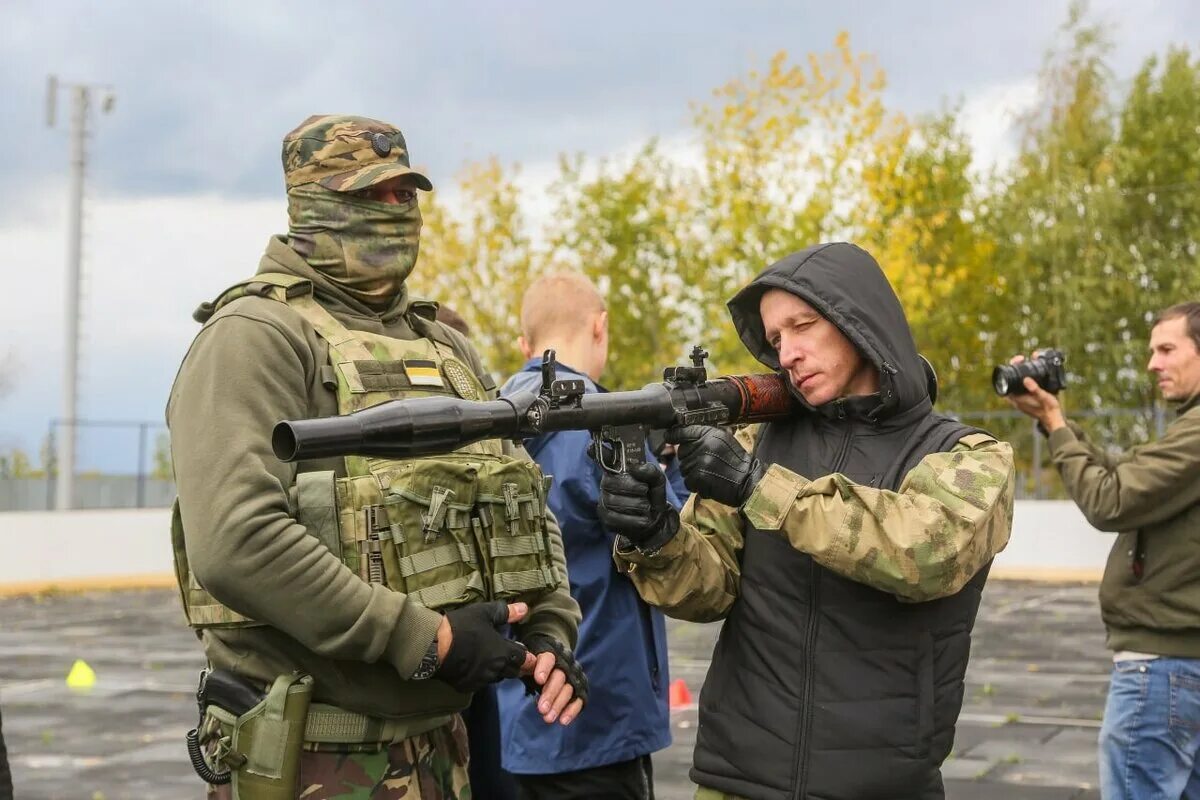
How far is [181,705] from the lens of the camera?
9.89 meters

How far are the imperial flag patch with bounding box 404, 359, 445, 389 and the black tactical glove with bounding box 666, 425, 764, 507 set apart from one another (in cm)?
60

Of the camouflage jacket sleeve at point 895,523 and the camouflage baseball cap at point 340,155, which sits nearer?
the camouflage jacket sleeve at point 895,523

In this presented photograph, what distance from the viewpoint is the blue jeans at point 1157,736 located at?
15.7 ft

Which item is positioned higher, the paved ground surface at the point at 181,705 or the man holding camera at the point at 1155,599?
the man holding camera at the point at 1155,599

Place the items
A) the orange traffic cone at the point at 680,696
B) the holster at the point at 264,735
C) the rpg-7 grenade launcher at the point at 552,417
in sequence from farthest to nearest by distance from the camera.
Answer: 1. the orange traffic cone at the point at 680,696
2. the holster at the point at 264,735
3. the rpg-7 grenade launcher at the point at 552,417

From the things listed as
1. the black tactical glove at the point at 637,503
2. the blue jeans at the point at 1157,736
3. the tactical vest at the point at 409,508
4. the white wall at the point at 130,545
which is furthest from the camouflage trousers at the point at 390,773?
the white wall at the point at 130,545

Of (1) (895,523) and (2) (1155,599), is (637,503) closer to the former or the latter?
(1) (895,523)

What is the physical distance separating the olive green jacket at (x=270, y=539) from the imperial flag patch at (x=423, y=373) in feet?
0.66

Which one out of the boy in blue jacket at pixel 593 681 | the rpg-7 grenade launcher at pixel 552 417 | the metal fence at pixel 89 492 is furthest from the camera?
the metal fence at pixel 89 492

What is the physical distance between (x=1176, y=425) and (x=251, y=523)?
3.61 m

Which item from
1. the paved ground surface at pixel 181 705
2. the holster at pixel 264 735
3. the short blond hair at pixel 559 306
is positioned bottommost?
the paved ground surface at pixel 181 705

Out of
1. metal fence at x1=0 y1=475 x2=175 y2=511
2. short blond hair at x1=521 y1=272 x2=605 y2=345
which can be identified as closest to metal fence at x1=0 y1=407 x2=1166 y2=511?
metal fence at x1=0 y1=475 x2=175 y2=511

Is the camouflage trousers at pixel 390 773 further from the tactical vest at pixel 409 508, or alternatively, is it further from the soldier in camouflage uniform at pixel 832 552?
the soldier in camouflage uniform at pixel 832 552

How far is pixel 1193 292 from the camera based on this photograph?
35.5m
